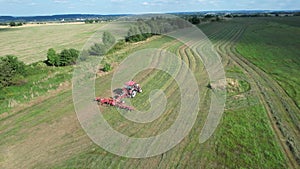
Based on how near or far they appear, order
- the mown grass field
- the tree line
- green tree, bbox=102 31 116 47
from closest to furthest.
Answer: the mown grass field, green tree, bbox=102 31 116 47, the tree line

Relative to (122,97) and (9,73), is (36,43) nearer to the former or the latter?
(9,73)

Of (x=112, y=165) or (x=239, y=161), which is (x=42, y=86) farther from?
(x=239, y=161)

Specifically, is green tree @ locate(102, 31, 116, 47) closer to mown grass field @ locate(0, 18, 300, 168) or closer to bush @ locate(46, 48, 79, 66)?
bush @ locate(46, 48, 79, 66)

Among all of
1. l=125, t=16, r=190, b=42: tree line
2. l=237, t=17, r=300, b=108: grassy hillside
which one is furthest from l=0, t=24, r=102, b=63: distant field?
l=237, t=17, r=300, b=108: grassy hillside

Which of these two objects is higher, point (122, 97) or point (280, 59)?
point (122, 97)

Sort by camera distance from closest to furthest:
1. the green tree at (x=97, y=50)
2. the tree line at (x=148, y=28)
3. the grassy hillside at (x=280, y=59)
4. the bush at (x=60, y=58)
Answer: the grassy hillside at (x=280, y=59), the bush at (x=60, y=58), the green tree at (x=97, y=50), the tree line at (x=148, y=28)

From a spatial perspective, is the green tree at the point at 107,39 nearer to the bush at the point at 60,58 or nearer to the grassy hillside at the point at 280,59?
the bush at the point at 60,58

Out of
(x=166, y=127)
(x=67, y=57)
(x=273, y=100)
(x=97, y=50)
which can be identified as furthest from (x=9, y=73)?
(x=273, y=100)

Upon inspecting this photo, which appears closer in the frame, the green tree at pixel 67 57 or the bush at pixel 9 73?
the bush at pixel 9 73

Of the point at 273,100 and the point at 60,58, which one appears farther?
the point at 60,58

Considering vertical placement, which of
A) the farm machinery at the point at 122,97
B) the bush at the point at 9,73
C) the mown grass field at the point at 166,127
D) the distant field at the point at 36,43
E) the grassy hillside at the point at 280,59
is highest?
the bush at the point at 9,73

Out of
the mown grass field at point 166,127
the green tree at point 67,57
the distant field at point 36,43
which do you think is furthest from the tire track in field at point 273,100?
the distant field at point 36,43
